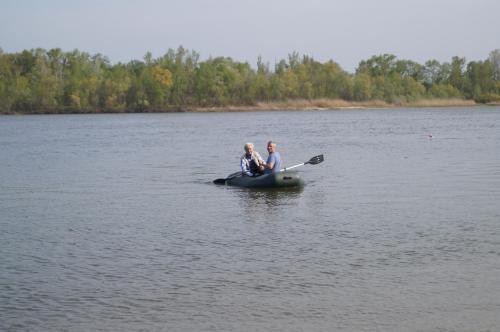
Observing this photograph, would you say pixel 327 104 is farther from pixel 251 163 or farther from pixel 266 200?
pixel 266 200

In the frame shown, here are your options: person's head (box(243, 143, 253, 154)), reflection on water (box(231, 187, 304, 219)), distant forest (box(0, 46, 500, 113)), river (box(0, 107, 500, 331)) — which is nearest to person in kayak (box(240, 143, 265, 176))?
person's head (box(243, 143, 253, 154))

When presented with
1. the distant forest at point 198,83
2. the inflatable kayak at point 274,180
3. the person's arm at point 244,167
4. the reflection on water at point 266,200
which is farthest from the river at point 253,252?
the distant forest at point 198,83

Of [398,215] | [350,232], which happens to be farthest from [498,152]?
[350,232]

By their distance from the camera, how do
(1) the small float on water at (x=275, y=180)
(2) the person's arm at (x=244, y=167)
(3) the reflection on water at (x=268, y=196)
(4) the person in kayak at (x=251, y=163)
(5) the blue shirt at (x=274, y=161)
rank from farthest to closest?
→ (2) the person's arm at (x=244, y=167) < (4) the person in kayak at (x=251, y=163) < (5) the blue shirt at (x=274, y=161) < (1) the small float on water at (x=275, y=180) < (3) the reflection on water at (x=268, y=196)

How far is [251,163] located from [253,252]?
30.2 ft

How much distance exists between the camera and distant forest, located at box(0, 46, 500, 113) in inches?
4958

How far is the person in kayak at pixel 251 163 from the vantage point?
886 inches

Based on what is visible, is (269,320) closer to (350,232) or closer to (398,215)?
(350,232)

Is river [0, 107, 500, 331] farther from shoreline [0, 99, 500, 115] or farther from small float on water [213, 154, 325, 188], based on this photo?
shoreline [0, 99, 500, 115]

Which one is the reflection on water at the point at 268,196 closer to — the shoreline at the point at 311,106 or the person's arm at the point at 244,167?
the person's arm at the point at 244,167

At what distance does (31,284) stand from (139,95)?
380 feet

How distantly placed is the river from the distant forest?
100579mm

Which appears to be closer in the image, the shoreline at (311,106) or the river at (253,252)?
the river at (253,252)

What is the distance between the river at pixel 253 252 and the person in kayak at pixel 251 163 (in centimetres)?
68
